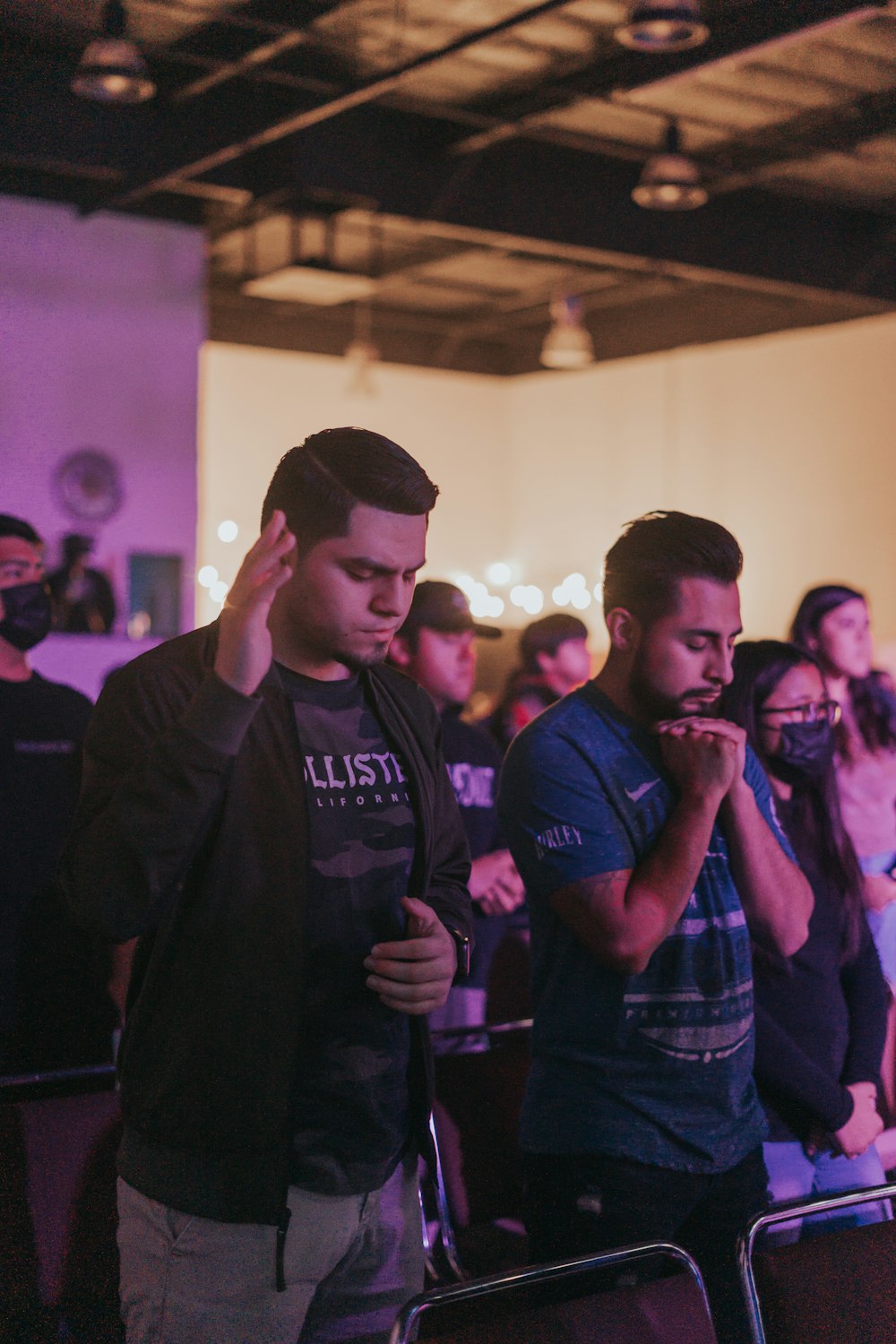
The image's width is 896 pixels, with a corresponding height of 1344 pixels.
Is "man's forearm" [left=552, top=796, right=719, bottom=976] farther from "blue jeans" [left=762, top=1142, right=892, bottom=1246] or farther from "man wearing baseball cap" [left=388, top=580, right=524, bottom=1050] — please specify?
"man wearing baseball cap" [left=388, top=580, right=524, bottom=1050]

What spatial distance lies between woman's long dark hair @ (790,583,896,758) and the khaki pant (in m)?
2.93

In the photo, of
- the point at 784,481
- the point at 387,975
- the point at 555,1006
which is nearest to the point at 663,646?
the point at 555,1006

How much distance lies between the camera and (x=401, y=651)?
4.37 meters

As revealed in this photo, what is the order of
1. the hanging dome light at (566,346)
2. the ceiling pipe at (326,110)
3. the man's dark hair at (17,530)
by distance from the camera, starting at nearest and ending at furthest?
the man's dark hair at (17,530), the ceiling pipe at (326,110), the hanging dome light at (566,346)

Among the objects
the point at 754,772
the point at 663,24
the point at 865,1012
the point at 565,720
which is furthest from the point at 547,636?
the point at 565,720

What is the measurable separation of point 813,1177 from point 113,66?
4.20 m

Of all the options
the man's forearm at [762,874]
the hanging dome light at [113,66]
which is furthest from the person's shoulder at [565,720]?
the hanging dome light at [113,66]

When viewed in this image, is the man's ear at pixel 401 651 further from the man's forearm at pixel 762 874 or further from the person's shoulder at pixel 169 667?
the person's shoulder at pixel 169 667

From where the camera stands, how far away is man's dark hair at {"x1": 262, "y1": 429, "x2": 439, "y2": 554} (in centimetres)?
183

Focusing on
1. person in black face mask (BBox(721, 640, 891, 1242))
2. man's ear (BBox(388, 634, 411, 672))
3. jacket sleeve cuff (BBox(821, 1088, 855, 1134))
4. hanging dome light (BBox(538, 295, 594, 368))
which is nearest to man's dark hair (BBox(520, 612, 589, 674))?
man's ear (BBox(388, 634, 411, 672))

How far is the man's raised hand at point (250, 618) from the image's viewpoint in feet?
5.22

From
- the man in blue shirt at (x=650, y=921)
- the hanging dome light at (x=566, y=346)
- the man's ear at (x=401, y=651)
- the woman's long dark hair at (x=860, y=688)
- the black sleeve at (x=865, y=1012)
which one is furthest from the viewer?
the hanging dome light at (x=566, y=346)

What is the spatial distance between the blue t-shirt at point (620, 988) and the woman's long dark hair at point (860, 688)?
7.75 ft

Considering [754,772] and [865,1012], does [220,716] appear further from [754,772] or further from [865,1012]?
[865,1012]
